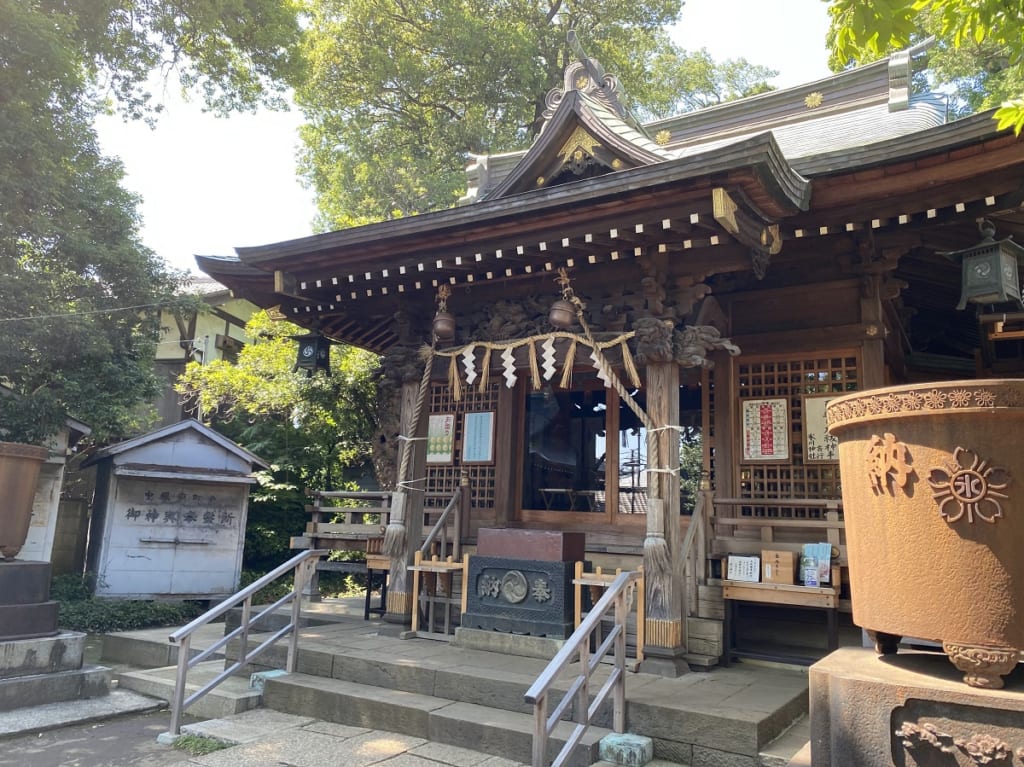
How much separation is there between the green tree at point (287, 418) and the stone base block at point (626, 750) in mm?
9918

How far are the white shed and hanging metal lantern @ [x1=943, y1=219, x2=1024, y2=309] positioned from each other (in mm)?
10792

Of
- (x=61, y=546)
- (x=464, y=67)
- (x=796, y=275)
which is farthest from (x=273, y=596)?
(x=464, y=67)

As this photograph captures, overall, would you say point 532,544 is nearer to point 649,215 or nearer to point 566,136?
point 649,215

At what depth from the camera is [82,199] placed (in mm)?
10852

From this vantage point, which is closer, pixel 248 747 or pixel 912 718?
pixel 912 718

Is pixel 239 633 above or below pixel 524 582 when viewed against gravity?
below

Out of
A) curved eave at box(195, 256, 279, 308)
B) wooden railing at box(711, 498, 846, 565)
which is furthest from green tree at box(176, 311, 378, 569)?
wooden railing at box(711, 498, 846, 565)

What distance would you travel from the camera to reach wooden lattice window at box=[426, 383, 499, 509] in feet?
27.1

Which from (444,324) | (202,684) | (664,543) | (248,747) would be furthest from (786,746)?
(202,684)

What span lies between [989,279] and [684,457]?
374 centimetres

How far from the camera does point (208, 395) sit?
574 inches

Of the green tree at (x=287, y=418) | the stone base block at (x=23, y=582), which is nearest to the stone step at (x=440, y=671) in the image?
the stone base block at (x=23, y=582)

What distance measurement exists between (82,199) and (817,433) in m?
11.1

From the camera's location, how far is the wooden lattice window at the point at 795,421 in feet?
21.1
